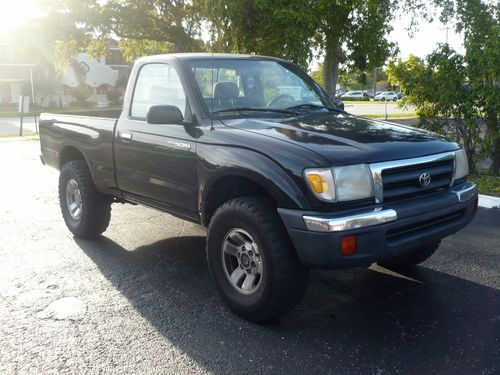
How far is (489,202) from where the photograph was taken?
7.11 m

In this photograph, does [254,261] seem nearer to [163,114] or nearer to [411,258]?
[163,114]

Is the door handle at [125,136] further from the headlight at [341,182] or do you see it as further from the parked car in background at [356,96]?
the parked car in background at [356,96]

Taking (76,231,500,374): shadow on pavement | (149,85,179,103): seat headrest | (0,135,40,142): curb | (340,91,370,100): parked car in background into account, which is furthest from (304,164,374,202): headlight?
(340,91,370,100): parked car in background

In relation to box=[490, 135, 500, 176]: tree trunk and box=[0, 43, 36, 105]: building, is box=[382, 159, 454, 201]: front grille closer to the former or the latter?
box=[490, 135, 500, 176]: tree trunk

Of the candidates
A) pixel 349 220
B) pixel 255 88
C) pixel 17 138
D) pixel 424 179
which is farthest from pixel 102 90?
pixel 349 220

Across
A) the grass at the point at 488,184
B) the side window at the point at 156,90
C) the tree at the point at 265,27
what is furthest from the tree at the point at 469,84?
the side window at the point at 156,90

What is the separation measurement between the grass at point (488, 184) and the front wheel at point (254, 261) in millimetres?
5135

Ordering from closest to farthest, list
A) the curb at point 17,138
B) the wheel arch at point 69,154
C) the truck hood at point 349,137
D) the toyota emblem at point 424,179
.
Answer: the truck hood at point 349,137 → the toyota emblem at point 424,179 → the wheel arch at point 69,154 → the curb at point 17,138

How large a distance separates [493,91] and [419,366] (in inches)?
236

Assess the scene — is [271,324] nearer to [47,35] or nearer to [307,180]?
[307,180]

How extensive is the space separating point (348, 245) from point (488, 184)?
19.4 ft

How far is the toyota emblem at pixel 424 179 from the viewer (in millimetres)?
3504

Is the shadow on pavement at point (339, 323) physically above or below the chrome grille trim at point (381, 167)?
below

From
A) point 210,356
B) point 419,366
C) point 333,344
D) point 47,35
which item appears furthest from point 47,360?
point 47,35
